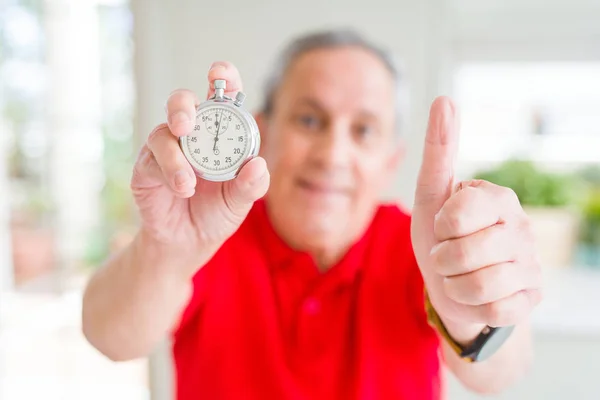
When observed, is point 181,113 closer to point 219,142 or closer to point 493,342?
point 219,142

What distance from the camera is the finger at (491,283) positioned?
1.67 ft

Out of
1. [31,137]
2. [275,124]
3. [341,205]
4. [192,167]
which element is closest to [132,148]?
[275,124]

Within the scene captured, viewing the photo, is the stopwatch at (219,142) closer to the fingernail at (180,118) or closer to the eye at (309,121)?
the fingernail at (180,118)

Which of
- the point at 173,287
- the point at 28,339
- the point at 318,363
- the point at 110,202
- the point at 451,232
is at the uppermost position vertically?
the point at 451,232

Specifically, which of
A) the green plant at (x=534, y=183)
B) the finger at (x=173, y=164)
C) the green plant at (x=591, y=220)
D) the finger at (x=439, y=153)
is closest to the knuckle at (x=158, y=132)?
the finger at (x=173, y=164)

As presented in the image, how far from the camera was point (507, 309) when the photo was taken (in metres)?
0.52

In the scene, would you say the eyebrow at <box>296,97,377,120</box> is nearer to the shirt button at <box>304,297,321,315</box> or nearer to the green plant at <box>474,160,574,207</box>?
the shirt button at <box>304,297,321,315</box>

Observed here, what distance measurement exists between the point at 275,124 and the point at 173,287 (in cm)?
36

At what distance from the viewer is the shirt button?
88 centimetres

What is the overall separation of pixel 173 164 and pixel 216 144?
48 mm

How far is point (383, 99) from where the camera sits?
873 mm

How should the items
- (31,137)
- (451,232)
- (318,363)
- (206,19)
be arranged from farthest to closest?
(31,137)
(206,19)
(318,363)
(451,232)

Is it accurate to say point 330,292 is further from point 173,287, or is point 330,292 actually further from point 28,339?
point 28,339

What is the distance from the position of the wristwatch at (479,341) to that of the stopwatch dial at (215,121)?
360mm
